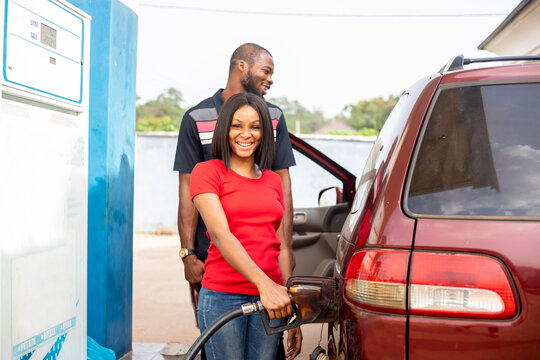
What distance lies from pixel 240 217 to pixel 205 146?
959 millimetres

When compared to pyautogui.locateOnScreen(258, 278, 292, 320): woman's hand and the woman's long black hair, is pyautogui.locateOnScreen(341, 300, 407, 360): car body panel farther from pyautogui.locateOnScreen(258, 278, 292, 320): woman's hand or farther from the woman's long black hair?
the woman's long black hair

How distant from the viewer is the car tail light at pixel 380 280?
60.2 inches

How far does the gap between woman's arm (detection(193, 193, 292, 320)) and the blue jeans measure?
9.4 inches

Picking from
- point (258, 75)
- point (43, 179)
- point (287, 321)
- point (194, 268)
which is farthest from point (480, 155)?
point (43, 179)

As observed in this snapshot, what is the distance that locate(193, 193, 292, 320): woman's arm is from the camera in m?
1.86

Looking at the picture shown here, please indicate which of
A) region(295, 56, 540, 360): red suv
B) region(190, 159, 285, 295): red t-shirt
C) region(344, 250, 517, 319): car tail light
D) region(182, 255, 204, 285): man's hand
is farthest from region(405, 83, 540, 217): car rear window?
region(182, 255, 204, 285): man's hand

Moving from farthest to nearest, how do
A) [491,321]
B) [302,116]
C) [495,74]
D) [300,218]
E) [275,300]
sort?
[302,116], [300,218], [275,300], [495,74], [491,321]

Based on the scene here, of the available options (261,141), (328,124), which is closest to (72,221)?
(261,141)

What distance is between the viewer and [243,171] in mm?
2244

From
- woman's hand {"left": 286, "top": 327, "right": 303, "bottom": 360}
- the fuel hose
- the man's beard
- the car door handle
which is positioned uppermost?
the man's beard

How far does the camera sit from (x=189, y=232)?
2.90 meters

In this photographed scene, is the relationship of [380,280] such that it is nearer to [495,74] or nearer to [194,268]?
[495,74]

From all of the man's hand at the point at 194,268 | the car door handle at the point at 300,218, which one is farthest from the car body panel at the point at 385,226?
the car door handle at the point at 300,218

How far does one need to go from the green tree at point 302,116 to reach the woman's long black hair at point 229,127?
73.5 meters
